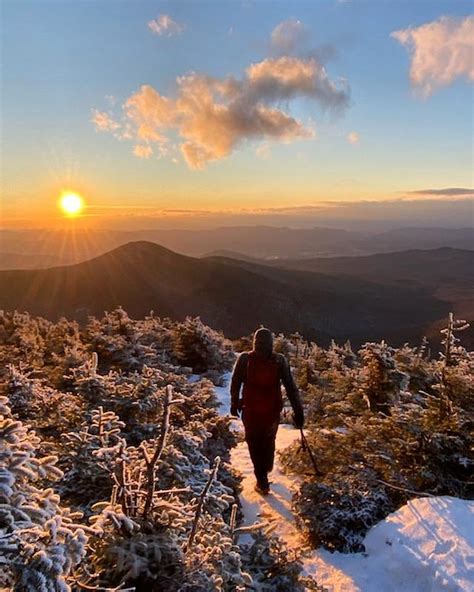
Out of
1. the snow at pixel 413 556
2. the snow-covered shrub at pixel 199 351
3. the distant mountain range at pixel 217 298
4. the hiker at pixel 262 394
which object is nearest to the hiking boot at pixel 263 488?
the hiker at pixel 262 394

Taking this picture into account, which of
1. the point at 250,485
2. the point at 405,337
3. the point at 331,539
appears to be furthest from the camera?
the point at 405,337

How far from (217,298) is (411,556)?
9051 centimetres

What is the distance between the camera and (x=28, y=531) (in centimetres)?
177

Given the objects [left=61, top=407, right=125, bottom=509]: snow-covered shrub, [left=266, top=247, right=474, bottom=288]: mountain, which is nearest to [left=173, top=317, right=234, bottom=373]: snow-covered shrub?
[left=61, top=407, right=125, bottom=509]: snow-covered shrub

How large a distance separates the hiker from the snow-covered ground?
122 centimetres

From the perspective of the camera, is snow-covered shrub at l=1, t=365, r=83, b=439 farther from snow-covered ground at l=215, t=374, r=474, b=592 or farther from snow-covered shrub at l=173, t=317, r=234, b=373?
snow-covered shrub at l=173, t=317, r=234, b=373

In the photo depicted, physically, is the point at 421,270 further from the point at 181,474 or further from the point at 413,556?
the point at 181,474

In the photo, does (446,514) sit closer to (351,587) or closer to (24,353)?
(351,587)

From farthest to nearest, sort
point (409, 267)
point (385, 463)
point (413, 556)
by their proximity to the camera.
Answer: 1. point (409, 267)
2. point (385, 463)
3. point (413, 556)


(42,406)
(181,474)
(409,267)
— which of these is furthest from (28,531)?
(409,267)

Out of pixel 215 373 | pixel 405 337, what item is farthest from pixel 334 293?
pixel 215 373

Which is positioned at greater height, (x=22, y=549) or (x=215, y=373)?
(x=22, y=549)

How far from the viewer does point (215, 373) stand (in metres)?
15.2

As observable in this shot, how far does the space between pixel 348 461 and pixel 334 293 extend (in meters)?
105
